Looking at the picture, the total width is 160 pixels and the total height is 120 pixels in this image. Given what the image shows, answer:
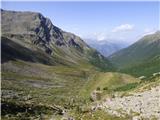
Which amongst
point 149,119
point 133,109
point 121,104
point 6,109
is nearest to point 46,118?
point 6,109

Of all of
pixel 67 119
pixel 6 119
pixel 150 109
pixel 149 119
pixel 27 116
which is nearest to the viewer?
pixel 149 119

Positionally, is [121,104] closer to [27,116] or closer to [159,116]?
[159,116]

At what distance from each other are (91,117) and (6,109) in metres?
40.4

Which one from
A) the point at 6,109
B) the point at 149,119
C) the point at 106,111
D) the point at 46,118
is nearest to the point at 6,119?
the point at 46,118

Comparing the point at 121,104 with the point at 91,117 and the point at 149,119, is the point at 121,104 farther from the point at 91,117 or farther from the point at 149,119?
the point at 149,119

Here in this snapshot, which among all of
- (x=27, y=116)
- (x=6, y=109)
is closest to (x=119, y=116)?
(x=27, y=116)

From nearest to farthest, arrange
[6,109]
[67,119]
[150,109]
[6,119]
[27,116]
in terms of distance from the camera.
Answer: [150,109] < [67,119] < [6,119] < [27,116] < [6,109]

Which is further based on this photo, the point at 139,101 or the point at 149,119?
the point at 139,101

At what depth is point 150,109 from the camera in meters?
67.9

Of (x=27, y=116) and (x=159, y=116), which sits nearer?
(x=159, y=116)

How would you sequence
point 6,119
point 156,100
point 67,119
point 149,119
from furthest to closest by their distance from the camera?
point 6,119
point 67,119
point 156,100
point 149,119

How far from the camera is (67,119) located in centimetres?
8481

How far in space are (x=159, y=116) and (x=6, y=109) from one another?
5547 cm

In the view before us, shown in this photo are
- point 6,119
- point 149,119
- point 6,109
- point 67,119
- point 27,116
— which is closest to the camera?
point 149,119
